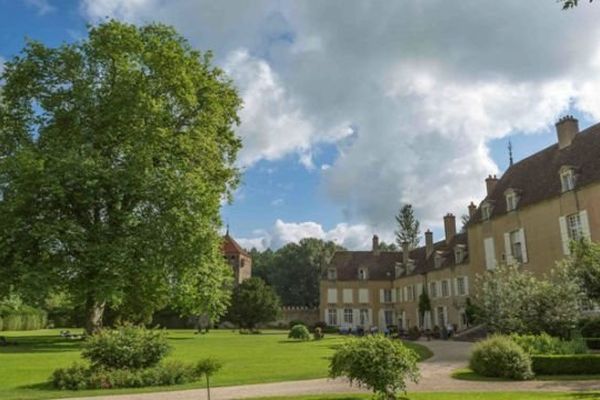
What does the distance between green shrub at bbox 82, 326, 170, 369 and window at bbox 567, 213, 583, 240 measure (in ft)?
65.3

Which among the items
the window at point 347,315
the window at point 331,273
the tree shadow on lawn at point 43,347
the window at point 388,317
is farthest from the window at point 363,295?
the tree shadow on lawn at point 43,347

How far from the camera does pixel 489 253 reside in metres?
31.9

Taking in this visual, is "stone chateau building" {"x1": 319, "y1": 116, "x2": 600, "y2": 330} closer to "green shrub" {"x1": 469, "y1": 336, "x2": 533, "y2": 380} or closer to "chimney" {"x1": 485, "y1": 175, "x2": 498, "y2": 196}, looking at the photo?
"chimney" {"x1": 485, "y1": 175, "x2": 498, "y2": 196}

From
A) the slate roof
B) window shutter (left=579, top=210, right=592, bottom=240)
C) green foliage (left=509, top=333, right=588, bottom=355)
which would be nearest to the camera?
green foliage (left=509, top=333, right=588, bottom=355)

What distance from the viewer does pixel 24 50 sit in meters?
22.3

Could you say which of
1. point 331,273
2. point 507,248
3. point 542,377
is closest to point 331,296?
point 331,273

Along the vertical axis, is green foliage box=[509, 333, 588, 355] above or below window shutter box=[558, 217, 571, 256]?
below

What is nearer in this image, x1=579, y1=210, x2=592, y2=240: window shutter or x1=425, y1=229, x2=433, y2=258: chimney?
x1=579, y1=210, x2=592, y2=240: window shutter

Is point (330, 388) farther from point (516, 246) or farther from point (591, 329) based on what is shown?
point (516, 246)

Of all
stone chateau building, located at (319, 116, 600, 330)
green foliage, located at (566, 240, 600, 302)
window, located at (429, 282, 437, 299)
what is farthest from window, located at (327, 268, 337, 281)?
green foliage, located at (566, 240, 600, 302)

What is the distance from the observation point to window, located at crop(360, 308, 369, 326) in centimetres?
5112

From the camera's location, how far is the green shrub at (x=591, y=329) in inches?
808

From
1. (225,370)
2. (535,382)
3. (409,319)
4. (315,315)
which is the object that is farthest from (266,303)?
(535,382)

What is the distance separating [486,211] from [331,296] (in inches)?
894
